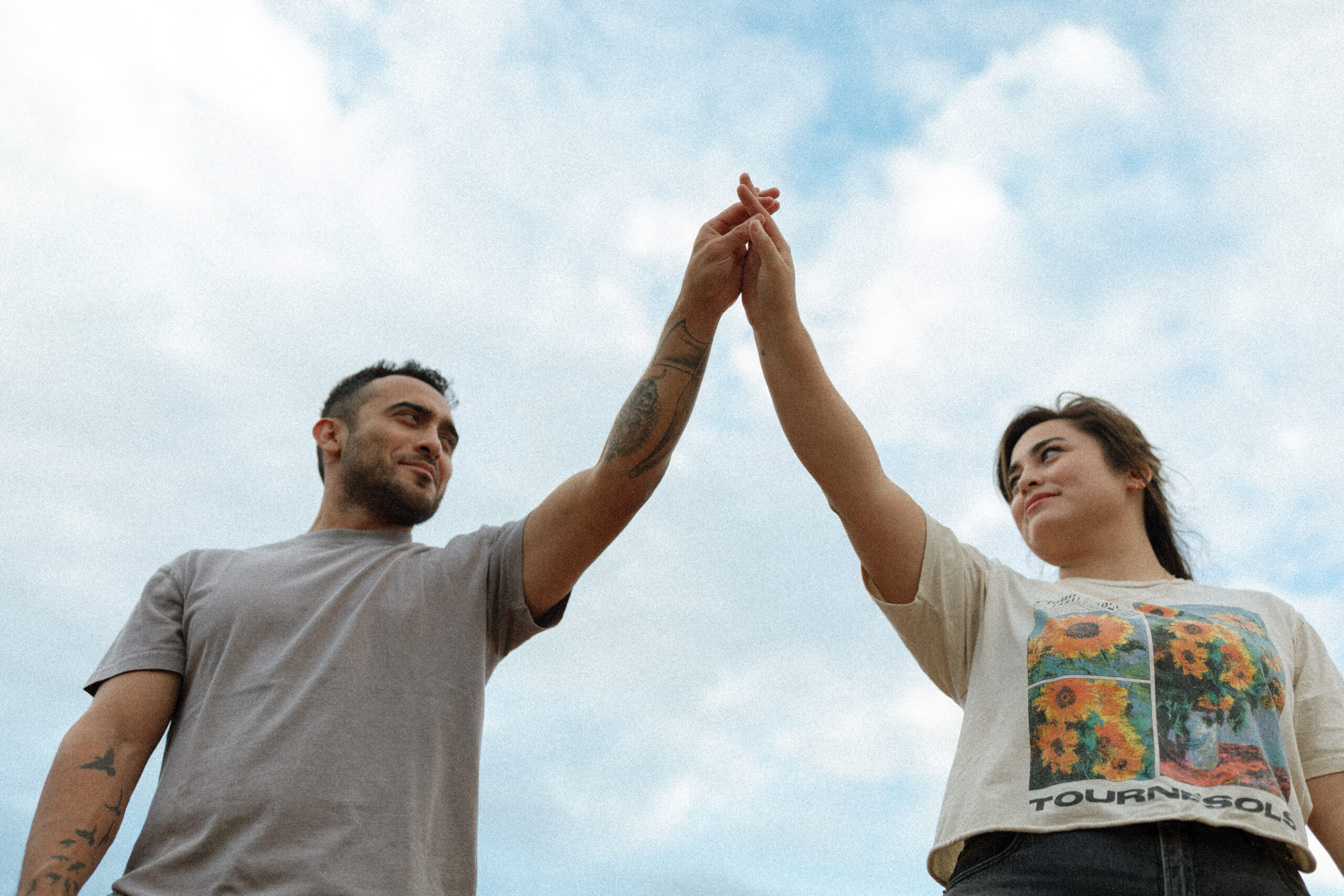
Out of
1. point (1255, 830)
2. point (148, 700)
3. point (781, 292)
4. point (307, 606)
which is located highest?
point (781, 292)

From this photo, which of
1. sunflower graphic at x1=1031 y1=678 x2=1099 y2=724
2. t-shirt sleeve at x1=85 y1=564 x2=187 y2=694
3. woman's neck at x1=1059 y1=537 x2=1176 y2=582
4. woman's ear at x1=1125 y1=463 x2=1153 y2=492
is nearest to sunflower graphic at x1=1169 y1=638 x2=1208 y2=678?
sunflower graphic at x1=1031 y1=678 x2=1099 y2=724

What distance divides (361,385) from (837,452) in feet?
6.79

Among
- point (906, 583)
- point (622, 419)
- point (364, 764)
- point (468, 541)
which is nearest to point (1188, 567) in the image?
point (906, 583)

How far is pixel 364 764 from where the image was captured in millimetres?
3086

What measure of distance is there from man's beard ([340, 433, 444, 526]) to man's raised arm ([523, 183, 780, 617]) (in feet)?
1.79

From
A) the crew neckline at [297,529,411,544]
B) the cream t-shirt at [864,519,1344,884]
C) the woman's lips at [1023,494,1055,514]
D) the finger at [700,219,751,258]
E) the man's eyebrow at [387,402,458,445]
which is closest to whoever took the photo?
the cream t-shirt at [864,519,1344,884]

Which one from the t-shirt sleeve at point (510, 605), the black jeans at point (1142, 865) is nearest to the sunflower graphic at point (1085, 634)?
the black jeans at point (1142, 865)

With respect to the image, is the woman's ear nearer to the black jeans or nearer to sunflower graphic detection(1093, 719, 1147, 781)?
sunflower graphic detection(1093, 719, 1147, 781)

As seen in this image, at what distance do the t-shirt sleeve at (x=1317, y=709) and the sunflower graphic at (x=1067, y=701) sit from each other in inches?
26.9

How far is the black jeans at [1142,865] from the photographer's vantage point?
2752 millimetres

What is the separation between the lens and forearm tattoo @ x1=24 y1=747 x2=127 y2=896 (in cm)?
311

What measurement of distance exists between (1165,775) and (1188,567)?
4.21ft

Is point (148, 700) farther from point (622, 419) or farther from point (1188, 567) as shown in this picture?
point (1188, 567)

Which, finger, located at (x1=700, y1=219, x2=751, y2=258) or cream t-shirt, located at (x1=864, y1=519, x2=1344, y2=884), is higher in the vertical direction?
finger, located at (x1=700, y1=219, x2=751, y2=258)
